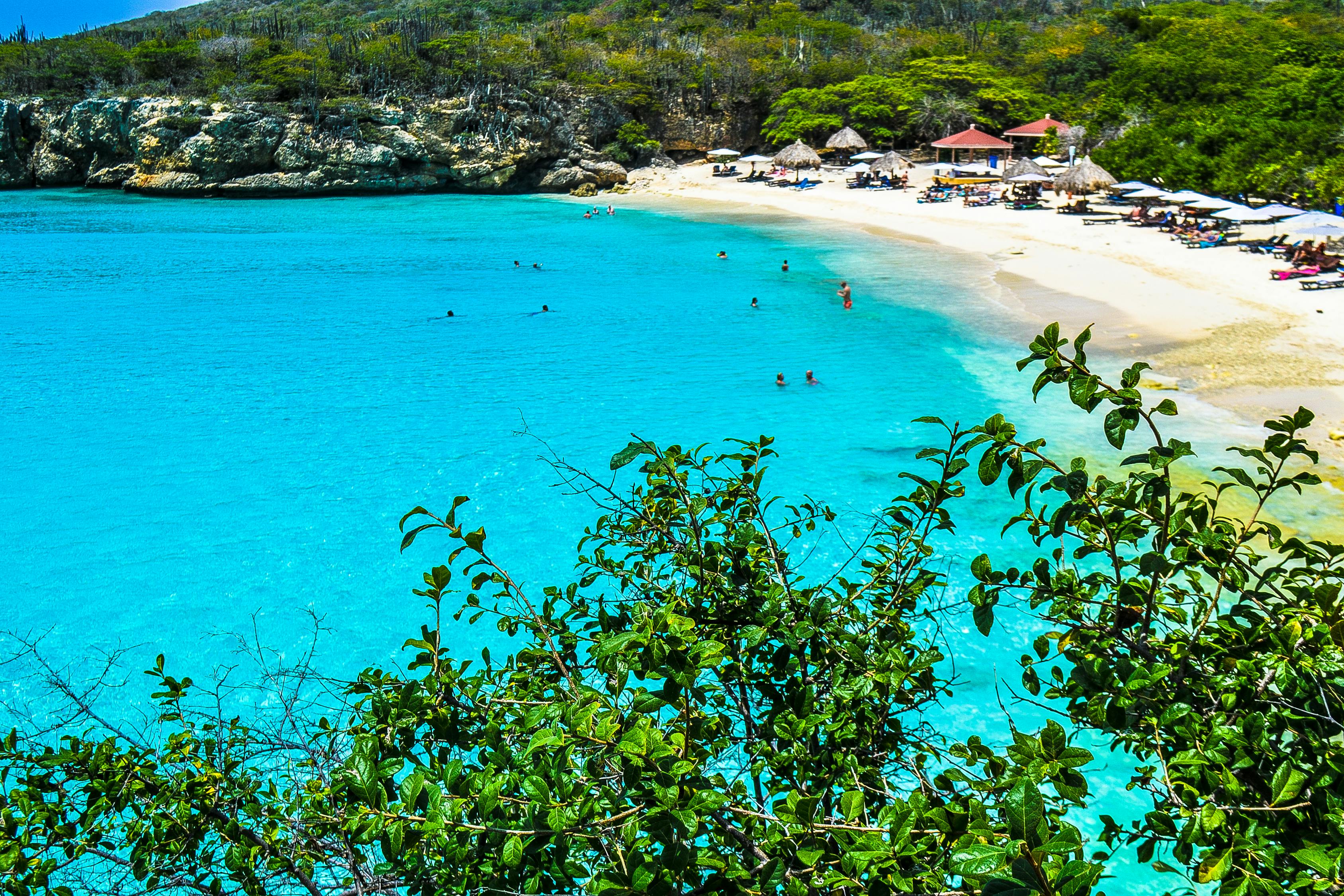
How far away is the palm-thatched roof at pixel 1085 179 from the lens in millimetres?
36312

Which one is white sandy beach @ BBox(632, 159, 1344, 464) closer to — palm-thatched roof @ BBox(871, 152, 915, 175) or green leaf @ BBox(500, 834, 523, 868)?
palm-thatched roof @ BBox(871, 152, 915, 175)

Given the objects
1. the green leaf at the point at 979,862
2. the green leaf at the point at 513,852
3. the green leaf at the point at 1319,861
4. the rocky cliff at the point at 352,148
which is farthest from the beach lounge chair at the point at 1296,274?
the rocky cliff at the point at 352,148

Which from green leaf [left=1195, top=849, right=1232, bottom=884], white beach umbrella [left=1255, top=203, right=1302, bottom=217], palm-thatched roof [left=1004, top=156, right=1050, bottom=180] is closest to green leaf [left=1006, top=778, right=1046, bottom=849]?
green leaf [left=1195, top=849, right=1232, bottom=884]

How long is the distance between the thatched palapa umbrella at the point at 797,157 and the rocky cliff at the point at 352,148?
11.5m

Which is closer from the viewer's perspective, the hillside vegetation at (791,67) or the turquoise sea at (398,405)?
the turquoise sea at (398,405)

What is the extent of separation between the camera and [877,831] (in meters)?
2.71

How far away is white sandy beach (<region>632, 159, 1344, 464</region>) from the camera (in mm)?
17797

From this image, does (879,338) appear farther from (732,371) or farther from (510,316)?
(510,316)

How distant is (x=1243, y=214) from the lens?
2897 centimetres

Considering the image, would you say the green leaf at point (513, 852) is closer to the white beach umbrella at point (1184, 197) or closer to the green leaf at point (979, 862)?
the green leaf at point (979, 862)

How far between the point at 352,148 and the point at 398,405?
44.6 meters

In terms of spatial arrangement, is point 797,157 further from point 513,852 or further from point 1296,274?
point 513,852

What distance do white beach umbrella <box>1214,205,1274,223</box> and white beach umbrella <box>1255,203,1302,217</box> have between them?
6 centimetres

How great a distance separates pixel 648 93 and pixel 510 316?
133ft
